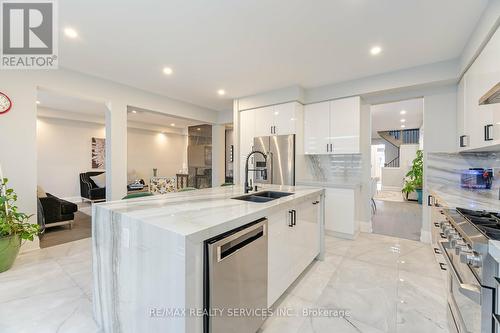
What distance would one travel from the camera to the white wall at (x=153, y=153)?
25.8ft

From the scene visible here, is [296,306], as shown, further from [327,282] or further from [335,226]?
[335,226]

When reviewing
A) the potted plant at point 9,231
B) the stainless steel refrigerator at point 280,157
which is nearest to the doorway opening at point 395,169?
the stainless steel refrigerator at point 280,157

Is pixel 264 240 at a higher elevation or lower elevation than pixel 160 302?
higher

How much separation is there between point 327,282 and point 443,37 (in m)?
2.99

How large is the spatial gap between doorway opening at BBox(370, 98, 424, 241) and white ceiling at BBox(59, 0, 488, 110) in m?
1.57

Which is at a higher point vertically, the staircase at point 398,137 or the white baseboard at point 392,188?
the staircase at point 398,137

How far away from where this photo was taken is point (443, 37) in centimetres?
243

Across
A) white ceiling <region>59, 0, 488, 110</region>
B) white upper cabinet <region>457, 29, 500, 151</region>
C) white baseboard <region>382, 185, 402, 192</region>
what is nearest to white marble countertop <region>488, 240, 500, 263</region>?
white upper cabinet <region>457, 29, 500, 151</region>

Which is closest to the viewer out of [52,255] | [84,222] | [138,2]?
[138,2]

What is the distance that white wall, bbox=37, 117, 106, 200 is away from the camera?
6.06 meters

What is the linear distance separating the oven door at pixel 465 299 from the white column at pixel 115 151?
4.31 meters

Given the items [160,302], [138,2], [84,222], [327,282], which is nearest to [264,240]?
[160,302]

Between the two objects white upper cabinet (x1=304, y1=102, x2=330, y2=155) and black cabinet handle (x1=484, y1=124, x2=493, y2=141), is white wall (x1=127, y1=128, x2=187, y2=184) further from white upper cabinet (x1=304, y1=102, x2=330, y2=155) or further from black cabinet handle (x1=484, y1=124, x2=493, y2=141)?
black cabinet handle (x1=484, y1=124, x2=493, y2=141)

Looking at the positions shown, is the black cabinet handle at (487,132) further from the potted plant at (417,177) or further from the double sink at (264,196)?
the potted plant at (417,177)
